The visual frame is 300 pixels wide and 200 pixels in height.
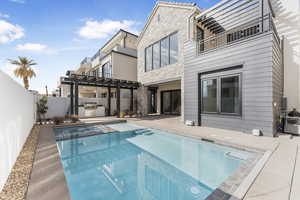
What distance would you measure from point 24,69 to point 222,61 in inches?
735

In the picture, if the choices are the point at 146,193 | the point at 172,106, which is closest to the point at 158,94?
the point at 172,106

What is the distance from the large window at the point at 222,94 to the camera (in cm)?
600

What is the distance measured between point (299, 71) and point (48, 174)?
33.6ft

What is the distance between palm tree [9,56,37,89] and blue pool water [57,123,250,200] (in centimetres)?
1364

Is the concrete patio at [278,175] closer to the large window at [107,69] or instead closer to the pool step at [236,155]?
the pool step at [236,155]

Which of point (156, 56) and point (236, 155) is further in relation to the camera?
point (156, 56)

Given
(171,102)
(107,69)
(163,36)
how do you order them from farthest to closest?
(107,69) < (171,102) < (163,36)

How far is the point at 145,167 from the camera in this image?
3.76 meters

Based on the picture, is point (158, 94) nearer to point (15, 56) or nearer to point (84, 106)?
point (84, 106)

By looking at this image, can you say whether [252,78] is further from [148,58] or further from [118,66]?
[118,66]

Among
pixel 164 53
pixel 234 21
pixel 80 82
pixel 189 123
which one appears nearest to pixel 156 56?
pixel 164 53

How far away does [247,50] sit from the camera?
220 inches

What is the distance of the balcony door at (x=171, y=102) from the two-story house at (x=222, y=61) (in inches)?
121

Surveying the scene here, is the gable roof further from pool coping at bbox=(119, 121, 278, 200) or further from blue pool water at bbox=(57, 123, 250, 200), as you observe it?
pool coping at bbox=(119, 121, 278, 200)
